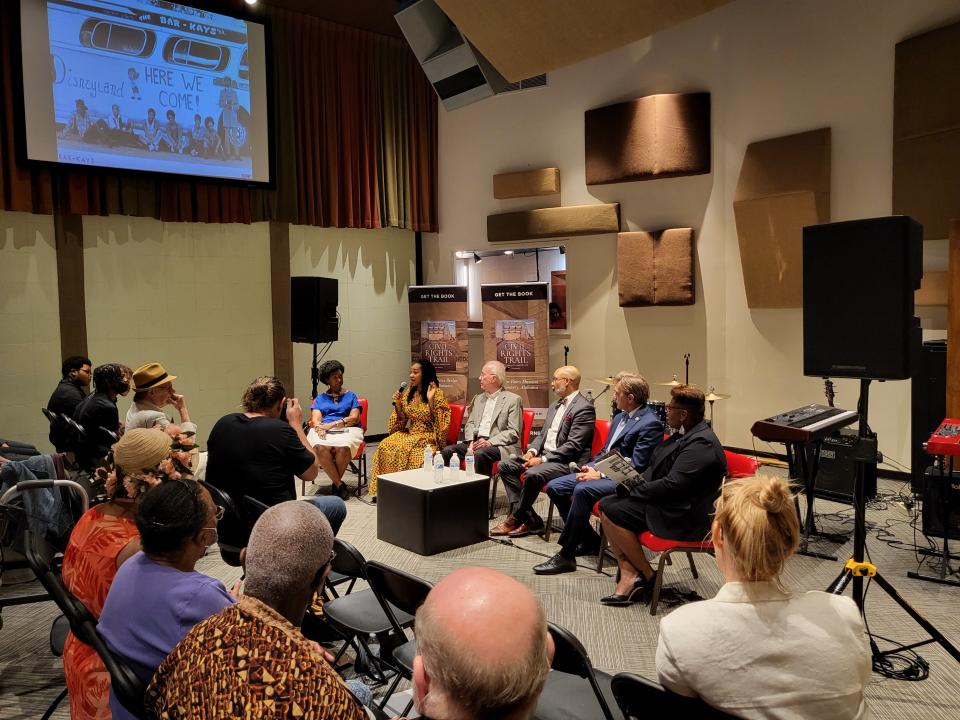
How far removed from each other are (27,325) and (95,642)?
5928 mm

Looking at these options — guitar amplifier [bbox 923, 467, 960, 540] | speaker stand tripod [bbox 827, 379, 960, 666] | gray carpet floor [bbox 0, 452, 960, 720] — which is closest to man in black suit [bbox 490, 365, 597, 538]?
gray carpet floor [bbox 0, 452, 960, 720]

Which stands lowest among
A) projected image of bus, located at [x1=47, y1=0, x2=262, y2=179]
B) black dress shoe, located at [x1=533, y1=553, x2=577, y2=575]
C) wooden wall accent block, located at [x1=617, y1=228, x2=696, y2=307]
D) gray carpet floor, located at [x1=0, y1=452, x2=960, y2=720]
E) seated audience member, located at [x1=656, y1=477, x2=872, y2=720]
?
gray carpet floor, located at [x1=0, y1=452, x2=960, y2=720]

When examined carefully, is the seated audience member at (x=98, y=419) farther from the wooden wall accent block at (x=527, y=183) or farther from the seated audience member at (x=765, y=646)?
the wooden wall accent block at (x=527, y=183)

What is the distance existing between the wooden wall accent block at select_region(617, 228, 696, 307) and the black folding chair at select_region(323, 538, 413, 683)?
518 cm

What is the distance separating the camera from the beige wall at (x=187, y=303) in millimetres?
7293

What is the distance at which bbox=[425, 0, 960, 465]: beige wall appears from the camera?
6363 mm

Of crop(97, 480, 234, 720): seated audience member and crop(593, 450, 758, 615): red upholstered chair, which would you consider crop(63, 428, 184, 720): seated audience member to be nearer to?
crop(97, 480, 234, 720): seated audience member

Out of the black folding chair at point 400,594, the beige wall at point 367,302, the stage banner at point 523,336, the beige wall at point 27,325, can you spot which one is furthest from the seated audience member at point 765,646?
the beige wall at point 367,302

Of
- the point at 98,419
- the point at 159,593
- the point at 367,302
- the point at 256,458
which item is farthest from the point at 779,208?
the point at 159,593

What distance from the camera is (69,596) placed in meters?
2.18

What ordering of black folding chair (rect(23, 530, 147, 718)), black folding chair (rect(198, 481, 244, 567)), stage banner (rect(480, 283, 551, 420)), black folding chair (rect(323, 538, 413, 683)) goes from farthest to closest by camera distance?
stage banner (rect(480, 283, 551, 420)) → black folding chair (rect(198, 481, 244, 567)) → black folding chair (rect(323, 538, 413, 683)) → black folding chair (rect(23, 530, 147, 718))

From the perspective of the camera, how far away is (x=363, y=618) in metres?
2.85

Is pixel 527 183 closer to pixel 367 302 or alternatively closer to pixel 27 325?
pixel 367 302

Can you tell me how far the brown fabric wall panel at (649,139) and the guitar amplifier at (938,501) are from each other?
12.8 ft
